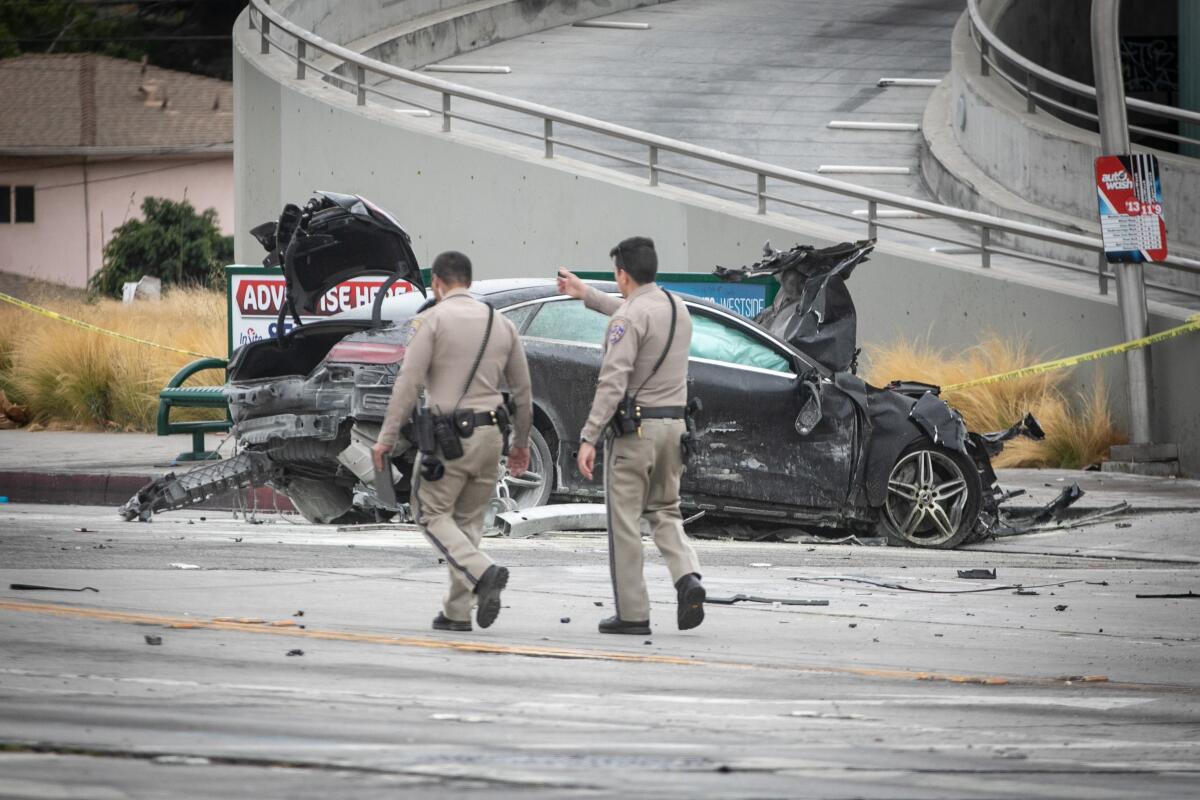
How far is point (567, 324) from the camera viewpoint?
12141 millimetres

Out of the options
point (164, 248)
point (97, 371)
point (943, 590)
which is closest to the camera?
point (943, 590)

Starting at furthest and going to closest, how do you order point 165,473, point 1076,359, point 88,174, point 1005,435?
point 88,174, point 1076,359, point 165,473, point 1005,435

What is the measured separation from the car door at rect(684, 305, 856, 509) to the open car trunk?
2.13 metres

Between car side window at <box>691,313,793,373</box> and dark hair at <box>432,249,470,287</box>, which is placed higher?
dark hair at <box>432,249,470,287</box>

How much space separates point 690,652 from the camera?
8.14m

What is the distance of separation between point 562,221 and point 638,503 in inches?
498

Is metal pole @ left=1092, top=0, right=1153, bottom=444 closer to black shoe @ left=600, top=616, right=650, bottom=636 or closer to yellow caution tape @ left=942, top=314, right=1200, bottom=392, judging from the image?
Answer: yellow caution tape @ left=942, top=314, right=1200, bottom=392

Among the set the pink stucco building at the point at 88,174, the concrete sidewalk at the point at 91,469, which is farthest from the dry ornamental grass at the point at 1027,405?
the pink stucco building at the point at 88,174

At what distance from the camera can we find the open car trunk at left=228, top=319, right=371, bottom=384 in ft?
39.2

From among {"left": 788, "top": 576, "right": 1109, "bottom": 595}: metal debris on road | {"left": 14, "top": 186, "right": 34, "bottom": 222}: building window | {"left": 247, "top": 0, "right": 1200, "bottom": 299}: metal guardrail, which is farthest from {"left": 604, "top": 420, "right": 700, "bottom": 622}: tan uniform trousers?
{"left": 14, "top": 186, "right": 34, "bottom": 222}: building window

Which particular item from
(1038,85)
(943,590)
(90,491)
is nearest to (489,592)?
(943,590)

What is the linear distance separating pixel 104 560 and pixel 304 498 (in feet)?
7.67

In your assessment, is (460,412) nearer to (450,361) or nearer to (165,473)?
(450,361)

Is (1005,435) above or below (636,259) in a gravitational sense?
below
